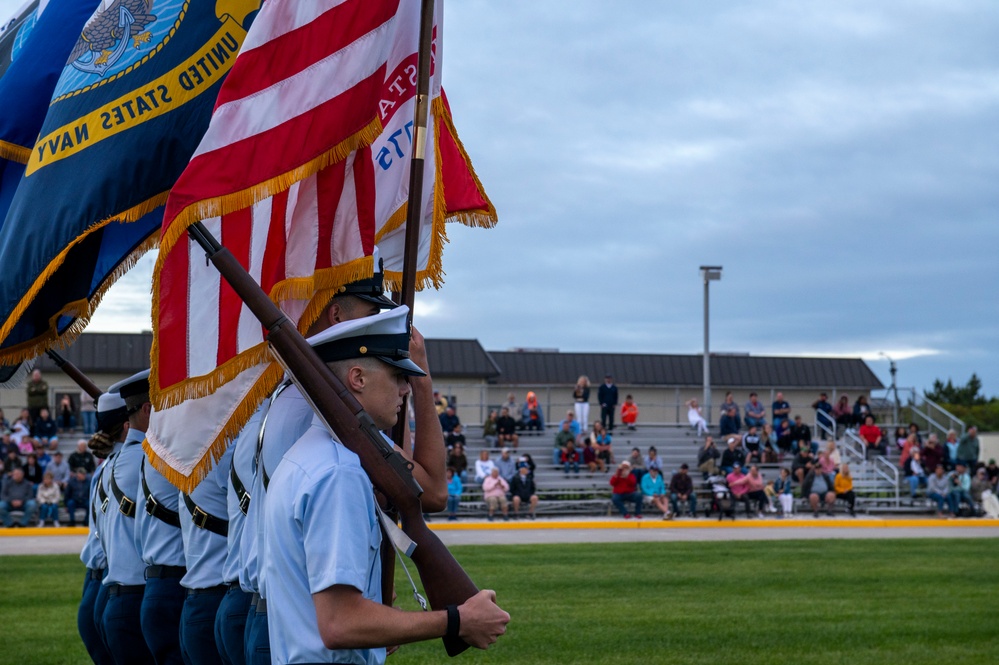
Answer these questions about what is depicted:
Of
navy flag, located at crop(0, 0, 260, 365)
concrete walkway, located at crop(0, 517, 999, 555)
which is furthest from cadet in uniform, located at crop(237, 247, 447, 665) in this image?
concrete walkway, located at crop(0, 517, 999, 555)

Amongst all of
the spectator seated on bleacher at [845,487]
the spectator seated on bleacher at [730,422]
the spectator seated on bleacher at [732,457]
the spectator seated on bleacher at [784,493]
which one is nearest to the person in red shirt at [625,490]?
the spectator seated on bleacher at [732,457]

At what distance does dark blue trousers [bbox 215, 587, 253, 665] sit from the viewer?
4.85m

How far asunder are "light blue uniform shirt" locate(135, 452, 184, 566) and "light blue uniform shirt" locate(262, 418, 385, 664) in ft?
9.18

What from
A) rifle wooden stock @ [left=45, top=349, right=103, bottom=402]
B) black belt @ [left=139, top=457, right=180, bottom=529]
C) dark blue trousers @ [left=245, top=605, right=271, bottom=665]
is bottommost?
dark blue trousers @ [left=245, top=605, right=271, bottom=665]

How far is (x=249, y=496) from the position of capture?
15.4ft

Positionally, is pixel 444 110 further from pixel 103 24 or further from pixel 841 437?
pixel 841 437

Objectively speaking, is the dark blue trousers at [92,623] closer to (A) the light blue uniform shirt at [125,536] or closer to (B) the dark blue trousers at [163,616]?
(A) the light blue uniform shirt at [125,536]

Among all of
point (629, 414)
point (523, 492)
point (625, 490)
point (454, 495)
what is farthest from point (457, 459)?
point (629, 414)

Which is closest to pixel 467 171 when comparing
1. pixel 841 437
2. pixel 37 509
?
pixel 37 509

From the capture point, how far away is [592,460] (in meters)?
31.5

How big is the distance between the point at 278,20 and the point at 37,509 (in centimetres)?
2202

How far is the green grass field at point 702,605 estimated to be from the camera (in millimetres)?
10109

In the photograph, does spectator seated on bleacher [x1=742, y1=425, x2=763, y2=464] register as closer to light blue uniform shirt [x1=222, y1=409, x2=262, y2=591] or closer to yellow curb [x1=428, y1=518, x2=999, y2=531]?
yellow curb [x1=428, y1=518, x2=999, y2=531]

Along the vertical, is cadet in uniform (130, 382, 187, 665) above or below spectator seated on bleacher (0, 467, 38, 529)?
above
